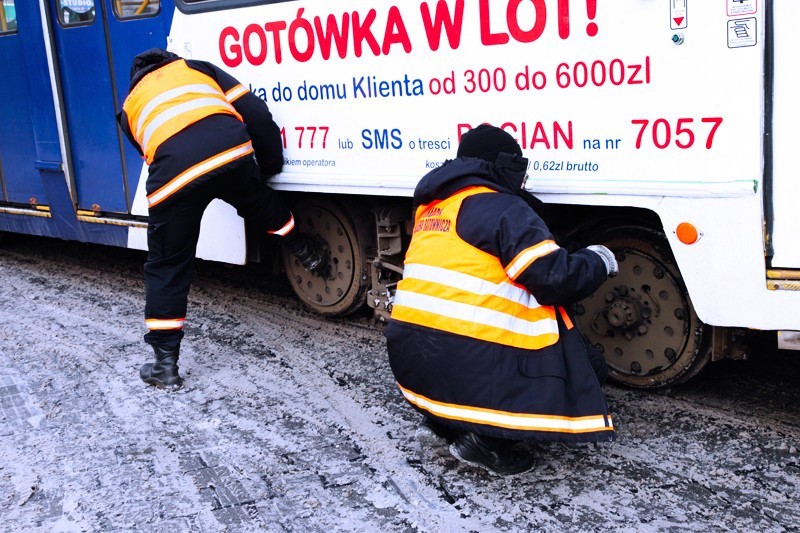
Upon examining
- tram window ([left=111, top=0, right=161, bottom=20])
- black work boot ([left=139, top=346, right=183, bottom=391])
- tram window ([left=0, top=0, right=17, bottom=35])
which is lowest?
black work boot ([left=139, top=346, right=183, bottom=391])

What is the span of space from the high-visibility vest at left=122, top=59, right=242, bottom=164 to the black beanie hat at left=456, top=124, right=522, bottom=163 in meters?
1.54

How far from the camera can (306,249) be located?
4965 mm

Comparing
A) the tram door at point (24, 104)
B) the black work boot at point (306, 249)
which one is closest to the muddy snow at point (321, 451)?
the black work boot at point (306, 249)

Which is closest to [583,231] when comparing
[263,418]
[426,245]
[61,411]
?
[426,245]

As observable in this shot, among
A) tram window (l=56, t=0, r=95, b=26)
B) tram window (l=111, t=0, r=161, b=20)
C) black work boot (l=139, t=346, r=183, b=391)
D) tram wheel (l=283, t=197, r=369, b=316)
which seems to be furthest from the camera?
tram window (l=56, t=0, r=95, b=26)

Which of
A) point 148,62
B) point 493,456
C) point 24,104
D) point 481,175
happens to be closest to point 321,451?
point 493,456

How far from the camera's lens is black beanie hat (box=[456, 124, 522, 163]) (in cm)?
327

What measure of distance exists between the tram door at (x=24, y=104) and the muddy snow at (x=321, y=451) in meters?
1.79

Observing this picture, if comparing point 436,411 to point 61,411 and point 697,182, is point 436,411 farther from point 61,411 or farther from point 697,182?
point 61,411

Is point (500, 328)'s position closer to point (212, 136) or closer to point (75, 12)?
point (212, 136)

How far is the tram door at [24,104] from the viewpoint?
597 centimetres

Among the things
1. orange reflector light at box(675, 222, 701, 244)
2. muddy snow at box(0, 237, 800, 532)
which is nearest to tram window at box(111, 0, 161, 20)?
muddy snow at box(0, 237, 800, 532)

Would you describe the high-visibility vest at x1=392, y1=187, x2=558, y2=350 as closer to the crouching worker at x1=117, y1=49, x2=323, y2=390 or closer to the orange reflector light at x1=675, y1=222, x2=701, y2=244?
the orange reflector light at x1=675, y1=222, x2=701, y2=244

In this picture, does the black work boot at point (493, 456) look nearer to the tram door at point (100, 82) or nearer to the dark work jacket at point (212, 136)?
the dark work jacket at point (212, 136)
